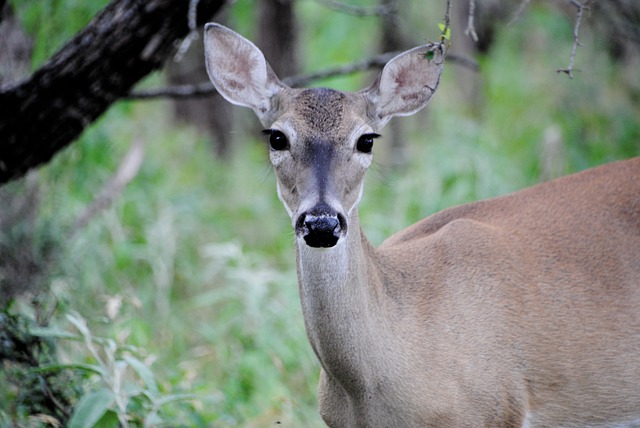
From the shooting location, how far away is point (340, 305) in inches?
152

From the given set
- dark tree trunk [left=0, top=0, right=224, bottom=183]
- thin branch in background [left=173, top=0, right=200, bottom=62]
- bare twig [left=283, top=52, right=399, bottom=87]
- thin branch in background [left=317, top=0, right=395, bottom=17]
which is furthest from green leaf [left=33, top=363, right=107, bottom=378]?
thin branch in background [left=317, top=0, right=395, bottom=17]

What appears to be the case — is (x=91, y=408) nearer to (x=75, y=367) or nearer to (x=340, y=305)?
(x=75, y=367)

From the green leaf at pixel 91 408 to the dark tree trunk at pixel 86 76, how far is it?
1458 millimetres

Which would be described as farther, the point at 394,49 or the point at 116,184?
the point at 394,49

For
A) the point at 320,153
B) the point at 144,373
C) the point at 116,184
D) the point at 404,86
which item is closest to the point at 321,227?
the point at 320,153

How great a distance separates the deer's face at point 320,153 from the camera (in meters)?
3.65

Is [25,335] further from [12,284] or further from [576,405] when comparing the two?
[576,405]

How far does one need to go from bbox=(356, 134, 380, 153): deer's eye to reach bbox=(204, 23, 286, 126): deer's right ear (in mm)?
524

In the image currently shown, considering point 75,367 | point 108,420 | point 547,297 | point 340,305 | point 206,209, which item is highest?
point 340,305

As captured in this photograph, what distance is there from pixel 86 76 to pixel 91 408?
68.2 inches

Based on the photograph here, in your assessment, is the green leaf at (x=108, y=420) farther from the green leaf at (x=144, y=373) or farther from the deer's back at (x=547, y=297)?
the deer's back at (x=547, y=297)

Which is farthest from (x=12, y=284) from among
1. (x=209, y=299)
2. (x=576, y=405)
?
(x=576, y=405)

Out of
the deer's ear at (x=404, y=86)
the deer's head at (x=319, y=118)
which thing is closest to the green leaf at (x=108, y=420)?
the deer's head at (x=319, y=118)

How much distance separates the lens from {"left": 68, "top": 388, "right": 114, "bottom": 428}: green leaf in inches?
169
